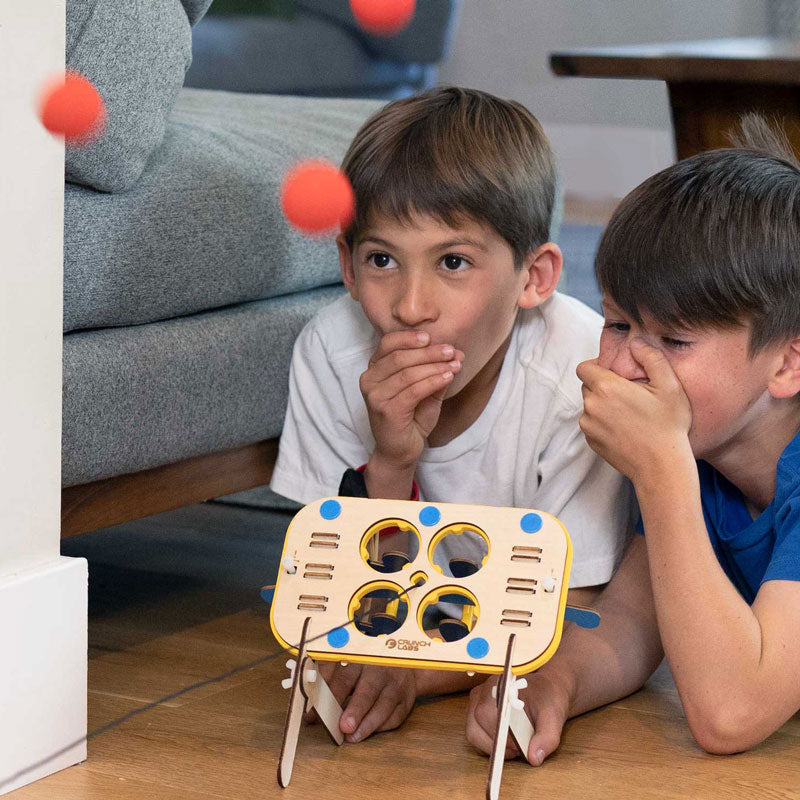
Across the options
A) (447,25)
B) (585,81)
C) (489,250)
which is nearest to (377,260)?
(489,250)

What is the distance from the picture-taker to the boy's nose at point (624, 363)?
0.96m

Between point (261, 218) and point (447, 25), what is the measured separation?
8.40ft

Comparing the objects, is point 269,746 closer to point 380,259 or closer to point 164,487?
point 164,487

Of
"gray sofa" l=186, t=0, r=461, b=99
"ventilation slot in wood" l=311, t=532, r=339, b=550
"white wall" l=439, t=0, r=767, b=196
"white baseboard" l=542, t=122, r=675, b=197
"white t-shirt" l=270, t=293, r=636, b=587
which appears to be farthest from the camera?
"white baseboard" l=542, t=122, r=675, b=197

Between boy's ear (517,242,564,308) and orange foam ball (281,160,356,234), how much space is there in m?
0.19

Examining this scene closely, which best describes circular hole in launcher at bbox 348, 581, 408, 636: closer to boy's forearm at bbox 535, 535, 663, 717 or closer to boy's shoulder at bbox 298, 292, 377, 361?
boy's forearm at bbox 535, 535, 663, 717

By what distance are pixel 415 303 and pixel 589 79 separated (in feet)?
10.7

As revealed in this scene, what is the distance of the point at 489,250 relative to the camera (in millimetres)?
1104

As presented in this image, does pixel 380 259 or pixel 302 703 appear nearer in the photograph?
pixel 302 703

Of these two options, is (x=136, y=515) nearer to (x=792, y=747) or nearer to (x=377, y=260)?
(x=377, y=260)

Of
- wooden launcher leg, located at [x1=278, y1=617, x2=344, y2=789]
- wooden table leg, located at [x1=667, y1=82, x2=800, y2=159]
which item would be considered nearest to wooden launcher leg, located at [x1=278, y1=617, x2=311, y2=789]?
wooden launcher leg, located at [x1=278, y1=617, x2=344, y2=789]

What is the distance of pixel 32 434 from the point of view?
0.84 metres

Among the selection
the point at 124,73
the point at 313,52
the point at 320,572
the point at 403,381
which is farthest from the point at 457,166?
the point at 313,52

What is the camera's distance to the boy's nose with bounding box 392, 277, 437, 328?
3.50ft
